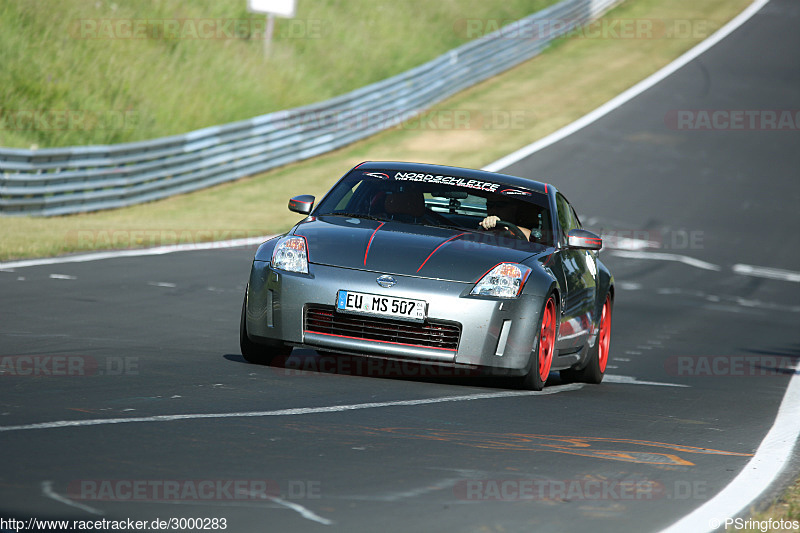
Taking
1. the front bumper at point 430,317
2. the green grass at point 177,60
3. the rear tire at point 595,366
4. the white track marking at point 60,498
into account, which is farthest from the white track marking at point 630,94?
the white track marking at point 60,498

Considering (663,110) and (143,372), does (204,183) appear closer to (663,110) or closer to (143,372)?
(663,110)

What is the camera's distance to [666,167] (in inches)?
1042

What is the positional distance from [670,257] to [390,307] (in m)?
13.4

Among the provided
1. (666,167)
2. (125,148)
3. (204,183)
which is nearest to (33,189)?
(125,148)

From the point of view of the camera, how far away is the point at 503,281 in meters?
7.55

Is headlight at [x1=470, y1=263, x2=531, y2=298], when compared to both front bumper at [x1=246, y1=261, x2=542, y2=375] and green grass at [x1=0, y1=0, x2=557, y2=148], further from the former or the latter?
green grass at [x1=0, y1=0, x2=557, y2=148]

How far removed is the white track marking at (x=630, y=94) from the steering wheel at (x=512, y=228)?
16.5m

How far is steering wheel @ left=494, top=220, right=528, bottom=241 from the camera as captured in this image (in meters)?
8.48

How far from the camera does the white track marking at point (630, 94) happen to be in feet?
88.2

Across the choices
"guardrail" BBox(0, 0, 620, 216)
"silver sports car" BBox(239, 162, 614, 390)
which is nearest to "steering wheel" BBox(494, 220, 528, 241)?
"silver sports car" BBox(239, 162, 614, 390)

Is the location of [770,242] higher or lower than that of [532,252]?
lower

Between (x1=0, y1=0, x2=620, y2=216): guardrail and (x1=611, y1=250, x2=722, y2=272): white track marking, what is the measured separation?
8.20 metres

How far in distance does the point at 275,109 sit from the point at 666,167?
993cm

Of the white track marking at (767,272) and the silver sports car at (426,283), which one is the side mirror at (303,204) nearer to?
the silver sports car at (426,283)
